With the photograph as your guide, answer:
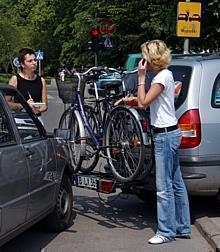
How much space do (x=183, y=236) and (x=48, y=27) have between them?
63426 millimetres

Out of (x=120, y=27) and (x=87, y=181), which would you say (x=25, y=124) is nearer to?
(x=87, y=181)

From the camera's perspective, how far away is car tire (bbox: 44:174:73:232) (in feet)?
20.2

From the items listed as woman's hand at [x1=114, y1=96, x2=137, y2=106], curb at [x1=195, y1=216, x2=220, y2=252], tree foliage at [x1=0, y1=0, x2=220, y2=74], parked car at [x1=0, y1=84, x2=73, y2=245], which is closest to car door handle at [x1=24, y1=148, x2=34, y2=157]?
parked car at [x1=0, y1=84, x2=73, y2=245]

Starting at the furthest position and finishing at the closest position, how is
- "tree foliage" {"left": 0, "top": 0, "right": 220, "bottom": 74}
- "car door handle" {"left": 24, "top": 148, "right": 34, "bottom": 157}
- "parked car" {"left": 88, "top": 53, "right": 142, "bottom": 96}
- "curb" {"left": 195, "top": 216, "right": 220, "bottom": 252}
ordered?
"tree foliage" {"left": 0, "top": 0, "right": 220, "bottom": 74} < "parked car" {"left": 88, "top": 53, "right": 142, "bottom": 96} < "curb" {"left": 195, "top": 216, "right": 220, "bottom": 252} < "car door handle" {"left": 24, "top": 148, "right": 34, "bottom": 157}

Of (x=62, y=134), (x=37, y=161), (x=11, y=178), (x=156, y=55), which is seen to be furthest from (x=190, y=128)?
(x=11, y=178)

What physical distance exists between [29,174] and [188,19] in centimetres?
1163

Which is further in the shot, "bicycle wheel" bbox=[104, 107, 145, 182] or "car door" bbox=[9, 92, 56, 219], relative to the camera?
"bicycle wheel" bbox=[104, 107, 145, 182]

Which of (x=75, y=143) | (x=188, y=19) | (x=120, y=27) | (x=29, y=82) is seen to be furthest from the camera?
(x=120, y=27)

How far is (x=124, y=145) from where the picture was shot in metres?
6.39

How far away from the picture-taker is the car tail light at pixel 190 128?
→ 614 centimetres

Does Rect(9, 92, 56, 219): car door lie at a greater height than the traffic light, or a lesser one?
lesser

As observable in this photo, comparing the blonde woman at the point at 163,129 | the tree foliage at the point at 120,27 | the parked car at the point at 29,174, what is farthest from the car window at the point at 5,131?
the tree foliage at the point at 120,27

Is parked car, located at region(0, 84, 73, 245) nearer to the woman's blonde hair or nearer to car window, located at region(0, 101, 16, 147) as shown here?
car window, located at region(0, 101, 16, 147)

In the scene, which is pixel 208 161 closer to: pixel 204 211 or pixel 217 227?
pixel 217 227
